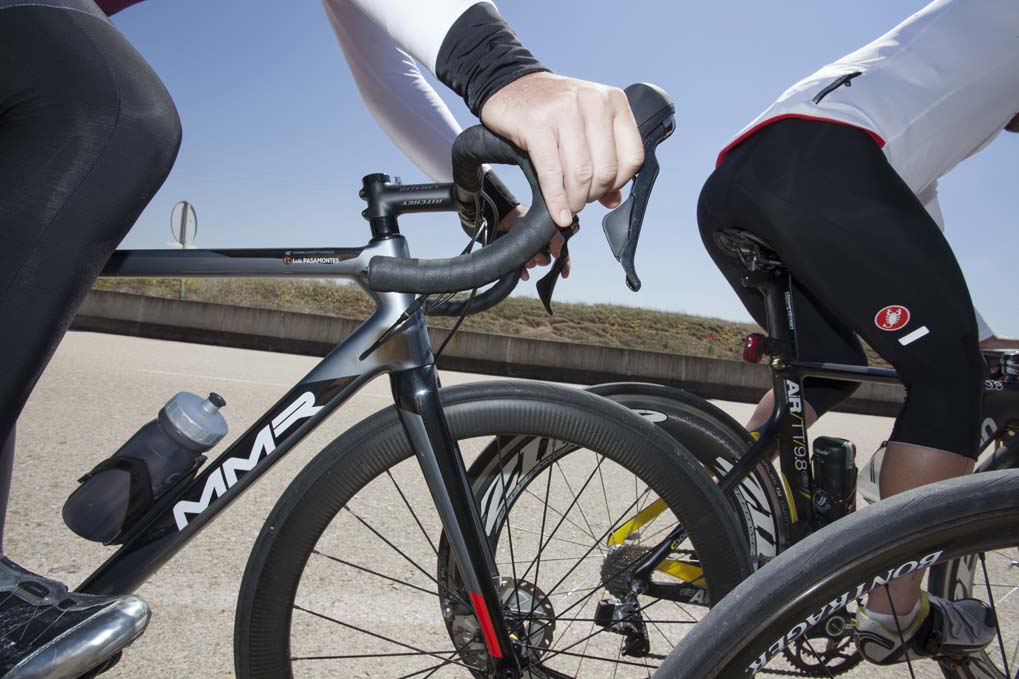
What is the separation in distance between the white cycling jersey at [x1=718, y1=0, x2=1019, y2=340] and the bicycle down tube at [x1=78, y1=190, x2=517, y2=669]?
118 cm

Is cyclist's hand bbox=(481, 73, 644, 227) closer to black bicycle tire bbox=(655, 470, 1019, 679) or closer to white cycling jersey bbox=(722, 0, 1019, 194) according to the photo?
black bicycle tire bbox=(655, 470, 1019, 679)

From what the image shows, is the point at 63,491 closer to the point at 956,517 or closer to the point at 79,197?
the point at 79,197

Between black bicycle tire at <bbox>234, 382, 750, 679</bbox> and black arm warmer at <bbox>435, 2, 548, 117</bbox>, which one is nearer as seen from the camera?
black arm warmer at <bbox>435, 2, 548, 117</bbox>

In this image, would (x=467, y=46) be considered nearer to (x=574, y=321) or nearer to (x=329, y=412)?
(x=329, y=412)

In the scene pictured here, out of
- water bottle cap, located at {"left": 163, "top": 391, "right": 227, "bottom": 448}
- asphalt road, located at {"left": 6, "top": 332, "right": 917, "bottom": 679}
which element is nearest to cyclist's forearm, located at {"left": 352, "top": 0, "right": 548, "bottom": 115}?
water bottle cap, located at {"left": 163, "top": 391, "right": 227, "bottom": 448}

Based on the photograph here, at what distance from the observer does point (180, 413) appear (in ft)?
4.68

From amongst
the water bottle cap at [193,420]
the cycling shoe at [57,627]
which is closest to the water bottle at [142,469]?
the water bottle cap at [193,420]

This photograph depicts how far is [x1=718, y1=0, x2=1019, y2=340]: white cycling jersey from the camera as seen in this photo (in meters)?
1.86

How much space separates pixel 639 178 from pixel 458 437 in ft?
2.35

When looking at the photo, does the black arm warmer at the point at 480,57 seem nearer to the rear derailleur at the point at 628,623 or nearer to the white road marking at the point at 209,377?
the rear derailleur at the point at 628,623

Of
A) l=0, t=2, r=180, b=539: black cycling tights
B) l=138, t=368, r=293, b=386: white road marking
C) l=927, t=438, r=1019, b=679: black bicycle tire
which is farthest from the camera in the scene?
l=138, t=368, r=293, b=386: white road marking

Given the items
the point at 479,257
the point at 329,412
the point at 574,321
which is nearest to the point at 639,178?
the point at 479,257

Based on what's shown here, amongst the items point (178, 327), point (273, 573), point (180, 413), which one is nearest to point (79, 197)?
point (180, 413)

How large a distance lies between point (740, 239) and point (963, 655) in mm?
1168
